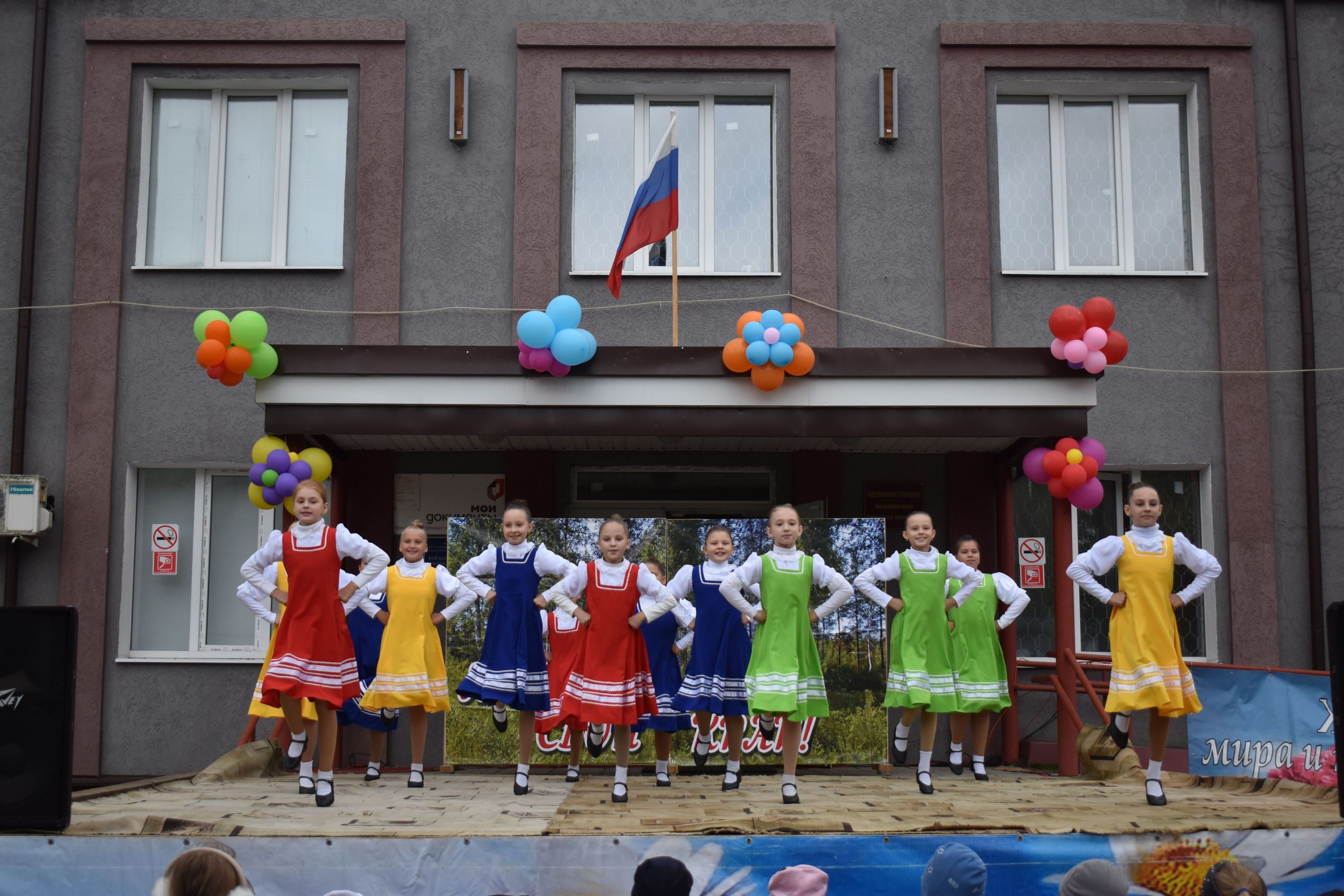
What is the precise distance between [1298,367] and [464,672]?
8050 millimetres

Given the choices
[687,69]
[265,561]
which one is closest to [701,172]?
[687,69]

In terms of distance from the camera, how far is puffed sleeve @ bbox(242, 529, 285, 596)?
7848 millimetres

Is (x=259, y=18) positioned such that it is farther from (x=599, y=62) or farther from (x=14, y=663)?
(x=14, y=663)

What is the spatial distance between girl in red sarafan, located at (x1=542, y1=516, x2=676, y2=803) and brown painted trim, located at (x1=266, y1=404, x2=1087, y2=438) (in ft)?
4.38

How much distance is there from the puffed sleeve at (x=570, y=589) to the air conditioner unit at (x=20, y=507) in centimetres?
547

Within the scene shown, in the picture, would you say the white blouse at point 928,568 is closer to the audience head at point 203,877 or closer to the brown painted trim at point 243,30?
the audience head at point 203,877

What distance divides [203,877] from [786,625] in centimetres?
477

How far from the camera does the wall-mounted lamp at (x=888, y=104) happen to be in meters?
11.5

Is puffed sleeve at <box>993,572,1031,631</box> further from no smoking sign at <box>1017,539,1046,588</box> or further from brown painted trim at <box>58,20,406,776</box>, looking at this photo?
brown painted trim at <box>58,20,406,776</box>

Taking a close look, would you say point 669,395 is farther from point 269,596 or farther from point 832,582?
point 269,596

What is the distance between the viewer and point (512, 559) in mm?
8297

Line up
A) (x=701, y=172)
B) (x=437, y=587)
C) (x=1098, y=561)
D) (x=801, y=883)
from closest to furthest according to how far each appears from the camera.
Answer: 1. (x=801, y=883)
2. (x=1098, y=561)
3. (x=437, y=587)
4. (x=701, y=172)

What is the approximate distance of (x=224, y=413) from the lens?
1120cm

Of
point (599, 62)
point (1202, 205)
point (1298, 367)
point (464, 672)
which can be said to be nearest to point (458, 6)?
point (599, 62)
